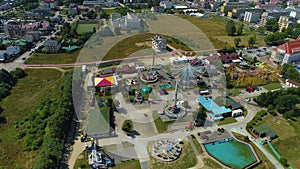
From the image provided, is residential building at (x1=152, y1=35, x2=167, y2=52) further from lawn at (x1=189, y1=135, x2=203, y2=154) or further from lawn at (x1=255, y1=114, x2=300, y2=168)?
lawn at (x1=189, y1=135, x2=203, y2=154)

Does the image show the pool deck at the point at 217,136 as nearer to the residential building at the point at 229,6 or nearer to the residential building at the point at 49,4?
Result: the residential building at the point at 229,6

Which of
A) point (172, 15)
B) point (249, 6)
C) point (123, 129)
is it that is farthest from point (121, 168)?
point (249, 6)

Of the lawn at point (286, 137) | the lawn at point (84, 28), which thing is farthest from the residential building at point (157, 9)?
the lawn at point (286, 137)

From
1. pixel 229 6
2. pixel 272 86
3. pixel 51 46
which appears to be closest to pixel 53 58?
pixel 51 46

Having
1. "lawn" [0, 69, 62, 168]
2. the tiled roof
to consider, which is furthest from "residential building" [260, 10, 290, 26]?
"lawn" [0, 69, 62, 168]

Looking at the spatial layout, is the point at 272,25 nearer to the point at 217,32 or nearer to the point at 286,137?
the point at 217,32

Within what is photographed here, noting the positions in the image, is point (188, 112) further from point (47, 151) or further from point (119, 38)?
point (119, 38)

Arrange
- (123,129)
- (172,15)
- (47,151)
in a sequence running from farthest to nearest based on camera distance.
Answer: (172,15), (123,129), (47,151)

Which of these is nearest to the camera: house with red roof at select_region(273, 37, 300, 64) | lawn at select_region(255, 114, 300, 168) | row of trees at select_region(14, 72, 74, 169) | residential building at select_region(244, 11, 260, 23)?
row of trees at select_region(14, 72, 74, 169)
